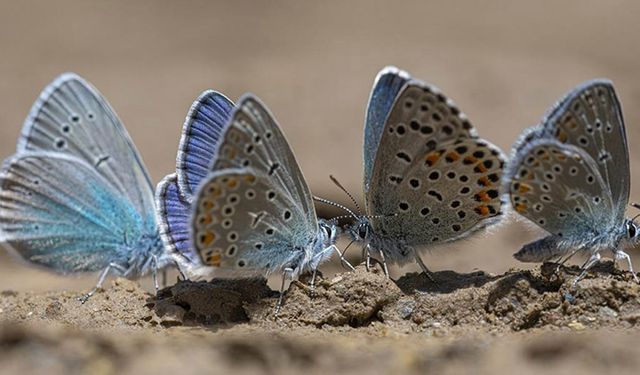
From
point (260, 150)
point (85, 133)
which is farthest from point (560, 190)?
point (85, 133)

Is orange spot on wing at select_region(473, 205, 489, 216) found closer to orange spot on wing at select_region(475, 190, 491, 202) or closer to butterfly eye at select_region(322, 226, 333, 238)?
orange spot on wing at select_region(475, 190, 491, 202)

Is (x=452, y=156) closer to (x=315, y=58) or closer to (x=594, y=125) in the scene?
(x=594, y=125)

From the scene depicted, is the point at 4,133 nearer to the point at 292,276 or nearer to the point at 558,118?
the point at 292,276

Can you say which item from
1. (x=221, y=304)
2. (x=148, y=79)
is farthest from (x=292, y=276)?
(x=148, y=79)

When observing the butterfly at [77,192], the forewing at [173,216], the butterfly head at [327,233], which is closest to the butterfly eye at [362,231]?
the butterfly head at [327,233]

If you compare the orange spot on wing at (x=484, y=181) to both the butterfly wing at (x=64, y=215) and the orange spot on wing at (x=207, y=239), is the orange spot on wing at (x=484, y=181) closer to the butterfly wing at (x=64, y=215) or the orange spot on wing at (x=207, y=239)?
the orange spot on wing at (x=207, y=239)
